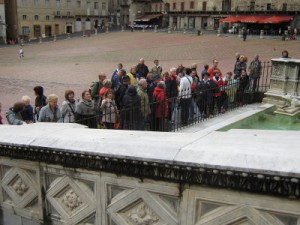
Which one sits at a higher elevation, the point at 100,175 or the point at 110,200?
the point at 100,175

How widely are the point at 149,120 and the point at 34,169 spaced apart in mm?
5405

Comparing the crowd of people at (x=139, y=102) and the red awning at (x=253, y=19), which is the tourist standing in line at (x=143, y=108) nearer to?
the crowd of people at (x=139, y=102)

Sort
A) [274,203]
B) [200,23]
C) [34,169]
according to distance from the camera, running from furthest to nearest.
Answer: [200,23], [34,169], [274,203]

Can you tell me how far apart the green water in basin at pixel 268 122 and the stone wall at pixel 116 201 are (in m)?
5.68

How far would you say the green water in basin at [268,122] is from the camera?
332 inches

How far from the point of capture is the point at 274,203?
83.7 inches

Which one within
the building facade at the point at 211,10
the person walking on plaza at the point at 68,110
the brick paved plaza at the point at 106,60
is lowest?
the brick paved plaza at the point at 106,60

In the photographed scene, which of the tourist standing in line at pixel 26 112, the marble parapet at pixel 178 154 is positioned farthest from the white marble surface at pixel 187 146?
the tourist standing in line at pixel 26 112

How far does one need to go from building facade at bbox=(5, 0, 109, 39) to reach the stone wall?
65.0m

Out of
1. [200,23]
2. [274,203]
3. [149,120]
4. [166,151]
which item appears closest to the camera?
[274,203]

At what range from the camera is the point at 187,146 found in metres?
2.46

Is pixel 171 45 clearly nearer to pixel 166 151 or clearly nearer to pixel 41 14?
pixel 41 14

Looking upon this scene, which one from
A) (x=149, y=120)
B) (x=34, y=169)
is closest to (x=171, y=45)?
(x=149, y=120)

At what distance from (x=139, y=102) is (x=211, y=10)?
198 ft
